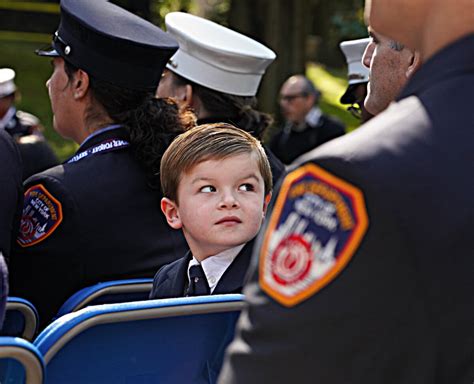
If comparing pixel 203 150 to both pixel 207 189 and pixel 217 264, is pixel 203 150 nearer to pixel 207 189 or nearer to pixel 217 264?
pixel 207 189

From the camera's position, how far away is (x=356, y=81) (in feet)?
14.9

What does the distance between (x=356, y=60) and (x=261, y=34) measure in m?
9.14

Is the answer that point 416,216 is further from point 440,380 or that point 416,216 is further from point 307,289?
point 440,380

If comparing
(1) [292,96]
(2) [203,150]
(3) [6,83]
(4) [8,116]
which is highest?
(2) [203,150]

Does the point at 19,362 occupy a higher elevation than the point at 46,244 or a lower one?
higher

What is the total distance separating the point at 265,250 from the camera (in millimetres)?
1361

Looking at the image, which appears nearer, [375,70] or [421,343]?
[421,343]

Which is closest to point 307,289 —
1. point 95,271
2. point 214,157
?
point 214,157

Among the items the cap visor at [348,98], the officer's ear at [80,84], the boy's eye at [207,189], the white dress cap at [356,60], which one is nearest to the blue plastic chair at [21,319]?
the boy's eye at [207,189]

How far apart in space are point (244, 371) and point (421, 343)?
9.2 inches

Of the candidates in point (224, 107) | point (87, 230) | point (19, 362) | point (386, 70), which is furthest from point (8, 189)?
point (224, 107)

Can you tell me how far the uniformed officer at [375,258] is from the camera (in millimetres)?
1254

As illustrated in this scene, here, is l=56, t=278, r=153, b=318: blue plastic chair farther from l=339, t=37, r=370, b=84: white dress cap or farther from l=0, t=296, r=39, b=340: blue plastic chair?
l=339, t=37, r=370, b=84: white dress cap

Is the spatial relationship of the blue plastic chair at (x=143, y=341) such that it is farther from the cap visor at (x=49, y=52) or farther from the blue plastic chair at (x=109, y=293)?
the cap visor at (x=49, y=52)
